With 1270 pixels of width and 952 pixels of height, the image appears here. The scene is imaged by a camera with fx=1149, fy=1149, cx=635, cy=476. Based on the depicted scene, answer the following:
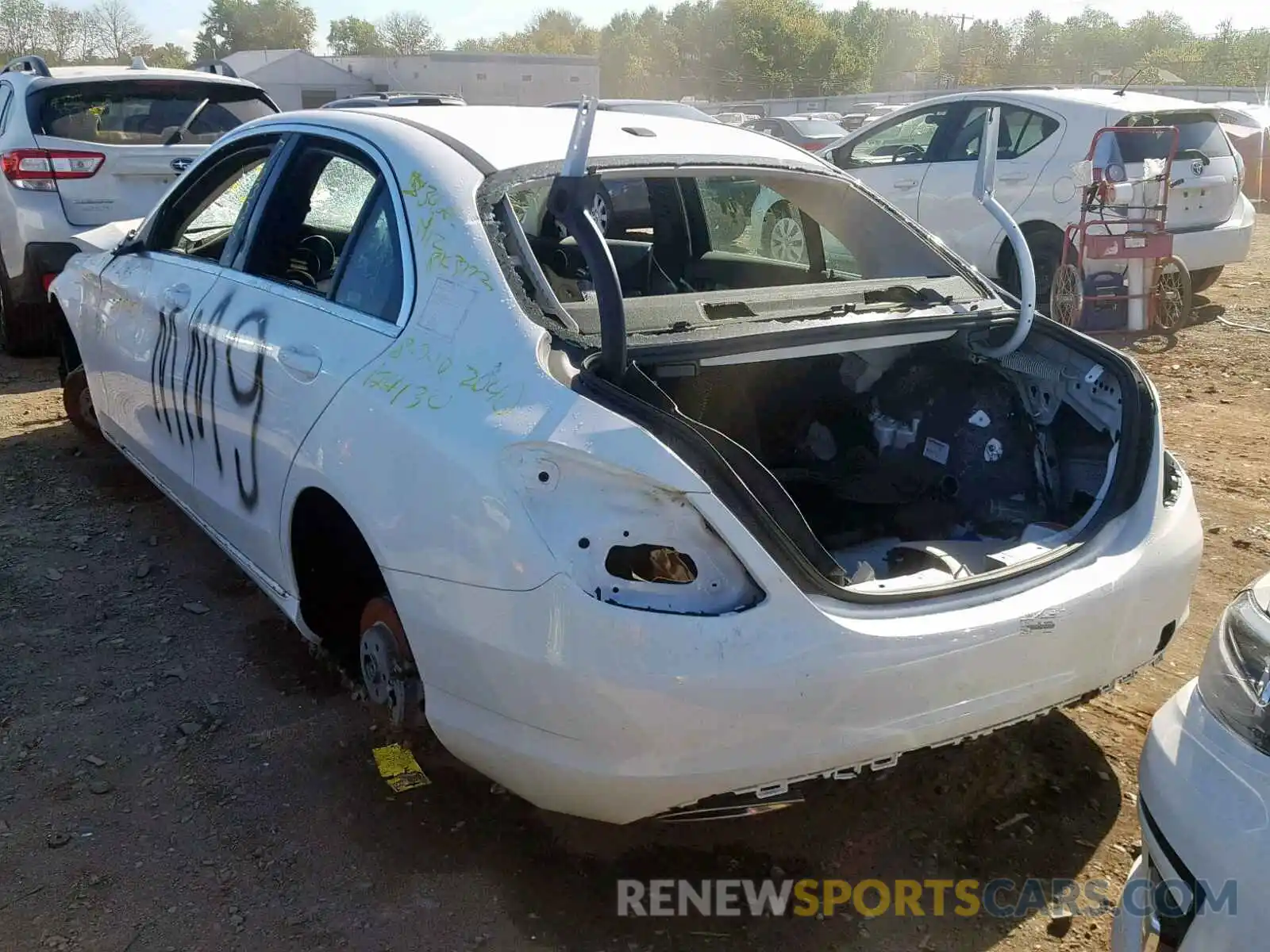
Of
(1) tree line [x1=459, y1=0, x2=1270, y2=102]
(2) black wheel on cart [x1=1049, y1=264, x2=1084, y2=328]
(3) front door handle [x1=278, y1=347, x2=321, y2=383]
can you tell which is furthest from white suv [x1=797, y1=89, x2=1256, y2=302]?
(1) tree line [x1=459, y1=0, x2=1270, y2=102]

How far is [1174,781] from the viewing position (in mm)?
1943

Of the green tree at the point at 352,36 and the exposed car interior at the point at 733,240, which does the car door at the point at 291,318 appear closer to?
the exposed car interior at the point at 733,240

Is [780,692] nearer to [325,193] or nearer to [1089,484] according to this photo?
[1089,484]

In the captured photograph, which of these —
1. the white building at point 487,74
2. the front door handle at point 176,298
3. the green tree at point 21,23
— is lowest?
the front door handle at point 176,298

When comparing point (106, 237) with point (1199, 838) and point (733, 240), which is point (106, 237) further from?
point (1199, 838)

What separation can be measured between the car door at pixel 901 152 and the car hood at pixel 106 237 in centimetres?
581

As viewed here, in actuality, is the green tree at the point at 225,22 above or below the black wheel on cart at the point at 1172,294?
above

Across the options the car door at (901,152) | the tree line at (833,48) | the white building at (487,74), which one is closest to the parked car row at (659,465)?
the car door at (901,152)

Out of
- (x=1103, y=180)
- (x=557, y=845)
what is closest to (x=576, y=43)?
(x=1103, y=180)

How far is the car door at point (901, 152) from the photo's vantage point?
903cm

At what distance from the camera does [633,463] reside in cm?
217

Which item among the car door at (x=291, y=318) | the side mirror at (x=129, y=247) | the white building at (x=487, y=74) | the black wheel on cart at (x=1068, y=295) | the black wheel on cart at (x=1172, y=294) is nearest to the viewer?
the car door at (x=291, y=318)

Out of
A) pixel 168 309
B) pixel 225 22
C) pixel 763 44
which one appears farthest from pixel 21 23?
pixel 168 309

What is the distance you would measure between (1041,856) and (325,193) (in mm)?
2657
